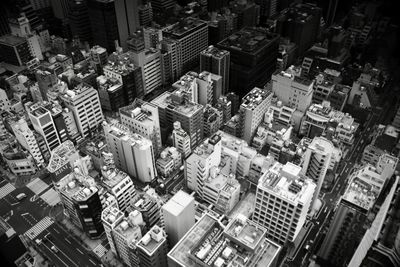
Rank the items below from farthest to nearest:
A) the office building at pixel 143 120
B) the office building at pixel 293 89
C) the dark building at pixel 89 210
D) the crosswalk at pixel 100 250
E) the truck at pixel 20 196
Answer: the office building at pixel 293 89, the office building at pixel 143 120, the truck at pixel 20 196, the crosswalk at pixel 100 250, the dark building at pixel 89 210

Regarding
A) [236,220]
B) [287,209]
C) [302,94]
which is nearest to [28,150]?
[236,220]

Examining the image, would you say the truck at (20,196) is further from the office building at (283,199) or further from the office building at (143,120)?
the office building at (283,199)

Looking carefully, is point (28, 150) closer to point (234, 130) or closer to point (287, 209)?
point (234, 130)

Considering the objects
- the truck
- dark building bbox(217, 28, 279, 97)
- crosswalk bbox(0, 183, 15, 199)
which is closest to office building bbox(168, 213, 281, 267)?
the truck

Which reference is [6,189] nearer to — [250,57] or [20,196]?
[20,196]

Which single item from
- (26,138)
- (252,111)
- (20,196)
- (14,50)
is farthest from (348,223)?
(14,50)

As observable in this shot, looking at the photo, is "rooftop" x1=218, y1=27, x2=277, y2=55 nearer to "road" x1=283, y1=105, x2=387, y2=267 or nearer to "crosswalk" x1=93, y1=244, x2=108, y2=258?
"road" x1=283, y1=105, x2=387, y2=267

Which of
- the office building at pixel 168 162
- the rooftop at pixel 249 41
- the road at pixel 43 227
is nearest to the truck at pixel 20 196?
the road at pixel 43 227
